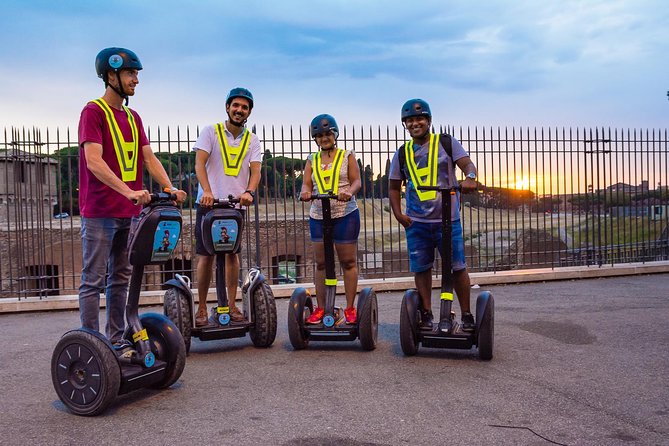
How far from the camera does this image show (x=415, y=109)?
17.2 ft

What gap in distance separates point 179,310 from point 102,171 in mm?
1712

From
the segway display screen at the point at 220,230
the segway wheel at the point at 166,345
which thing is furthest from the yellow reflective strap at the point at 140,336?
the segway display screen at the point at 220,230

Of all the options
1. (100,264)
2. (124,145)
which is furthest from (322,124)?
(100,264)

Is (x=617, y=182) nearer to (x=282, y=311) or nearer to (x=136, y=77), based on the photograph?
(x=282, y=311)

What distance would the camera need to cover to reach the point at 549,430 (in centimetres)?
344

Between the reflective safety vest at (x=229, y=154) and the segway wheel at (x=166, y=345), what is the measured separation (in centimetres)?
178

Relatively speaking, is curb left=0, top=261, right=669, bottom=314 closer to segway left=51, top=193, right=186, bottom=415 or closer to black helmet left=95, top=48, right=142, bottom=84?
segway left=51, top=193, right=186, bottom=415

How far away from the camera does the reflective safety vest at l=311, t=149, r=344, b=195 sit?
5719mm

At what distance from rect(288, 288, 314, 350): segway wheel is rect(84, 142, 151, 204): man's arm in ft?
6.60

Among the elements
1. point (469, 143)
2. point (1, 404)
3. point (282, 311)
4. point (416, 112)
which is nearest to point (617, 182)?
point (469, 143)

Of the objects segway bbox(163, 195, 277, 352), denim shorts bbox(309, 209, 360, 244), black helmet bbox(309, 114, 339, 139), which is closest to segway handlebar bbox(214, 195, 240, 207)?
segway bbox(163, 195, 277, 352)

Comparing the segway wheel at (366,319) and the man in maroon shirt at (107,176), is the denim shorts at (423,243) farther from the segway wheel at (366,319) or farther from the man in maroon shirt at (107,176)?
the man in maroon shirt at (107,176)

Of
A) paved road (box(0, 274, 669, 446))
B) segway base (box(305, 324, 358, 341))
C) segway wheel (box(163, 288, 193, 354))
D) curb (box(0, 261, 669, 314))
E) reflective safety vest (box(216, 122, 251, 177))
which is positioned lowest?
paved road (box(0, 274, 669, 446))

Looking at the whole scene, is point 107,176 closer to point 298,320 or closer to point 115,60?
point 115,60
